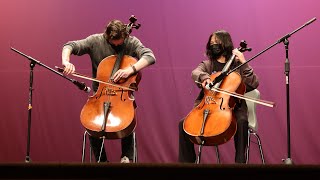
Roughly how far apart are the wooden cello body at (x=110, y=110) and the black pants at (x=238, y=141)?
1.22ft

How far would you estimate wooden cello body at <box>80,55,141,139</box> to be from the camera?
3.03 metres

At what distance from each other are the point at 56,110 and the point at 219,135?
183 cm

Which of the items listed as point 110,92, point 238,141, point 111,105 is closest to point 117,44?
point 110,92

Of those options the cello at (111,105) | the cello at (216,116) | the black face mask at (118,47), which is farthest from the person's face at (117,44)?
the cello at (216,116)

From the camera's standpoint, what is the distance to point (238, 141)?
319 centimetres

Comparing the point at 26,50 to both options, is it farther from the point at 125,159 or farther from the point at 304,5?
the point at 304,5

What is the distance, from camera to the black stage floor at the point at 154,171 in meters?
1.38

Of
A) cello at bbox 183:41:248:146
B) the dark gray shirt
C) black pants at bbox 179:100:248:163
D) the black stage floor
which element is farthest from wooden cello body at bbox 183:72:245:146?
the black stage floor

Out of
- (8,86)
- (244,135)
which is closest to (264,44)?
(244,135)

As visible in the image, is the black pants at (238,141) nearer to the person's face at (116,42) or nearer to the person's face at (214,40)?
the person's face at (214,40)

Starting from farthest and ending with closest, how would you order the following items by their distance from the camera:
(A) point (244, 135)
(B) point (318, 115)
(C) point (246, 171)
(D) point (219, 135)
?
1. (B) point (318, 115)
2. (A) point (244, 135)
3. (D) point (219, 135)
4. (C) point (246, 171)

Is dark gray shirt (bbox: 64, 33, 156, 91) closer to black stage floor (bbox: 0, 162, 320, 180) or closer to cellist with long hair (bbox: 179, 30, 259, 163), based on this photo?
cellist with long hair (bbox: 179, 30, 259, 163)

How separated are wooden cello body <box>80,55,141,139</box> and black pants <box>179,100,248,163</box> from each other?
0.37 metres

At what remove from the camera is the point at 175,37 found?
433 cm
